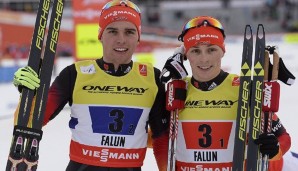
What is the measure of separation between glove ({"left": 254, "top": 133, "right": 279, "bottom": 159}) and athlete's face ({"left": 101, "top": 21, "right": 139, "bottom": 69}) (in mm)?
892

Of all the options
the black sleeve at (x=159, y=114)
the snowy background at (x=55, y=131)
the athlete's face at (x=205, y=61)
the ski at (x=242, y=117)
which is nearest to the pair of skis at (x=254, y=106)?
the ski at (x=242, y=117)

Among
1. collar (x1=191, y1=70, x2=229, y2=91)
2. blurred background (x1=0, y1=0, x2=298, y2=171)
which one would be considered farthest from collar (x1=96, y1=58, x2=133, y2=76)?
blurred background (x1=0, y1=0, x2=298, y2=171)

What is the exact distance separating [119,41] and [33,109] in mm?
612

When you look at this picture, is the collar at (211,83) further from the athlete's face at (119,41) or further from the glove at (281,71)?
the athlete's face at (119,41)

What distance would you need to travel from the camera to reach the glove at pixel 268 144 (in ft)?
9.06

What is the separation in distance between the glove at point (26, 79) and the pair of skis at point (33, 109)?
0.13ft

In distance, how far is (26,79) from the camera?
2773mm

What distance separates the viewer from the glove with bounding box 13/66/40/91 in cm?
277

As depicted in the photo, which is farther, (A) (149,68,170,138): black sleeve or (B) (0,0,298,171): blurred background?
(B) (0,0,298,171): blurred background

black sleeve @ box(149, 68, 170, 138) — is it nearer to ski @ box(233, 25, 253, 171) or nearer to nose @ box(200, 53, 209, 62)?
nose @ box(200, 53, 209, 62)

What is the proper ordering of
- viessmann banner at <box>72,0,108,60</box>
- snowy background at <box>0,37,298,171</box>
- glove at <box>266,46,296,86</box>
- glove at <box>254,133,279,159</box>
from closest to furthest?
glove at <box>254,133,279,159</box> < glove at <box>266,46,296,86</box> < snowy background at <box>0,37,298,171</box> < viessmann banner at <box>72,0,108,60</box>

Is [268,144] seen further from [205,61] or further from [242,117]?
[205,61]

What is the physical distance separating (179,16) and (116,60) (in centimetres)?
2447

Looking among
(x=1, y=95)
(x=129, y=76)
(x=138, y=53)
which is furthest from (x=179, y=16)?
(x=129, y=76)
